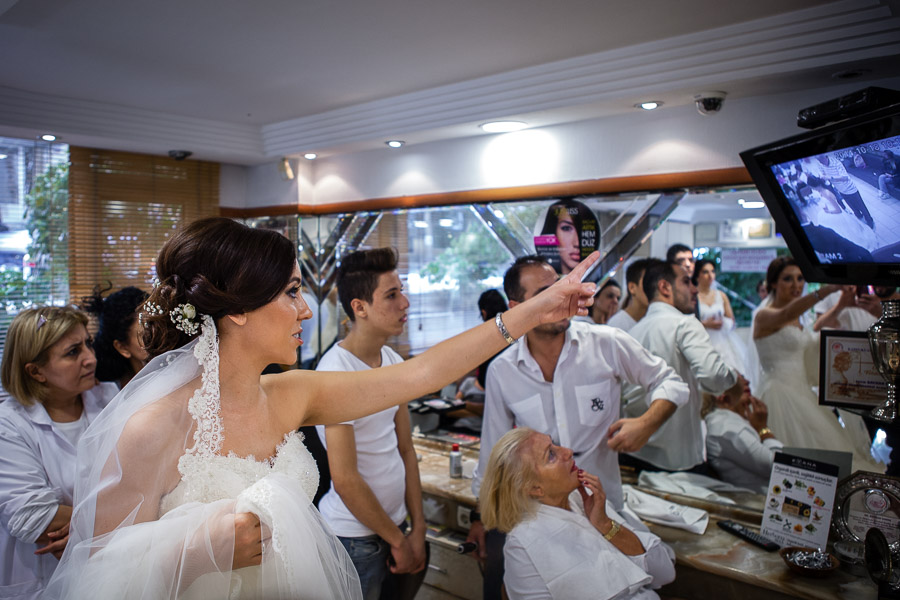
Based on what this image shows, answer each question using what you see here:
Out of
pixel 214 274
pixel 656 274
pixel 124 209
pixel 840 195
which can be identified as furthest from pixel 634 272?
pixel 124 209

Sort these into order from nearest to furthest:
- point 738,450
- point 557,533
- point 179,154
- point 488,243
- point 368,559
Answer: point 557,533 → point 368,559 → point 738,450 → point 488,243 → point 179,154

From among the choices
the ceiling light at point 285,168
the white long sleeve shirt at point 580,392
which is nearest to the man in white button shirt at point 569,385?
the white long sleeve shirt at point 580,392

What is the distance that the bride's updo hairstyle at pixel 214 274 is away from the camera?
1480 millimetres

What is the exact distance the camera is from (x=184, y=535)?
4.25ft

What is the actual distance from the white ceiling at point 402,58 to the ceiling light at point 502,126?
91mm

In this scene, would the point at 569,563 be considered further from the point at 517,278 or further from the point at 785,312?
the point at 785,312

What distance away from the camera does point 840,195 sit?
7.20 feet

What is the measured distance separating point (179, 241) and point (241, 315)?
0.22 m

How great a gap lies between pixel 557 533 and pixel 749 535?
1045 mm

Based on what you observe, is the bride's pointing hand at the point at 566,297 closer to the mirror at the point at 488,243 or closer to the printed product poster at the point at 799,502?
the printed product poster at the point at 799,502

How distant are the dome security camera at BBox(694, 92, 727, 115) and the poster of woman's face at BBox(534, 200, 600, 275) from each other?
2.61ft

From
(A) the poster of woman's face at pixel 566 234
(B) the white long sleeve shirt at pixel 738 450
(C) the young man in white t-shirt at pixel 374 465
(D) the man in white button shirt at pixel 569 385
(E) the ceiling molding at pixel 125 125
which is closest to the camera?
(C) the young man in white t-shirt at pixel 374 465

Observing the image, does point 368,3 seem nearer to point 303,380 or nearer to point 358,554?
point 303,380

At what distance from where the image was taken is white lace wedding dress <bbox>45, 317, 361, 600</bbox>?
127 centimetres
